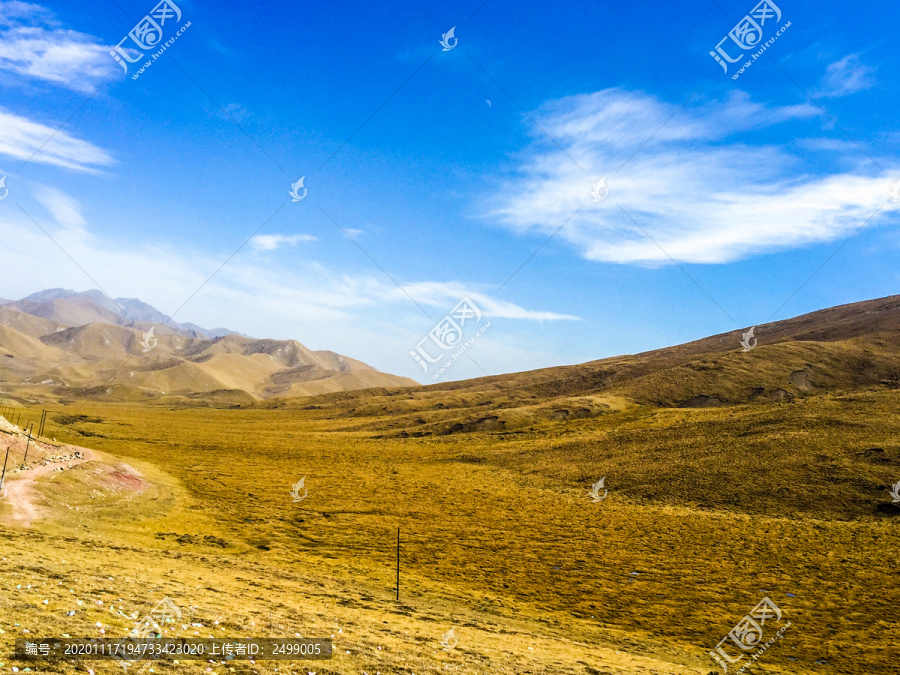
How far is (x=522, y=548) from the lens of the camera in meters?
28.2

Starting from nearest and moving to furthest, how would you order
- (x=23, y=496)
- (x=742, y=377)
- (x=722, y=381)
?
(x=23, y=496)
(x=742, y=377)
(x=722, y=381)

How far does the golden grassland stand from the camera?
573 inches

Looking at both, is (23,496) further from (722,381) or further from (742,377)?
(742,377)

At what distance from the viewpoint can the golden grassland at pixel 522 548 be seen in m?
14.6

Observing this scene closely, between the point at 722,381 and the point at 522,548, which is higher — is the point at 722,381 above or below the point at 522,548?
above

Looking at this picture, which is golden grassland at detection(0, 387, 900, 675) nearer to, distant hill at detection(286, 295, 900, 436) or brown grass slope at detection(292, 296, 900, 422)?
distant hill at detection(286, 295, 900, 436)

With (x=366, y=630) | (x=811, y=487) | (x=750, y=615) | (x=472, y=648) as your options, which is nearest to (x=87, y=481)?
(x=366, y=630)

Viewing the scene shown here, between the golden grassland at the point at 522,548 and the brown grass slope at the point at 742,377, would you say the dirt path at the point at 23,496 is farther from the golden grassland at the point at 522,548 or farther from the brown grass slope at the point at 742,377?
the brown grass slope at the point at 742,377

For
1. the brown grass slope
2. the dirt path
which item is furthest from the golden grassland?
the brown grass slope

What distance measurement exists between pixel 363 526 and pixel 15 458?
2071cm

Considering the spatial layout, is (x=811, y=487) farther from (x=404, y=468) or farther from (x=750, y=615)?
(x=404, y=468)

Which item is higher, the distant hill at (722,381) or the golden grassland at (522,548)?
the distant hill at (722,381)

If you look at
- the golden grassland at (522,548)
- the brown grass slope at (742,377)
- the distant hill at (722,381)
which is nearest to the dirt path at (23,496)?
the golden grassland at (522,548)

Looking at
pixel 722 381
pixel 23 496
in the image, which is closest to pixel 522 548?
pixel 23 496
